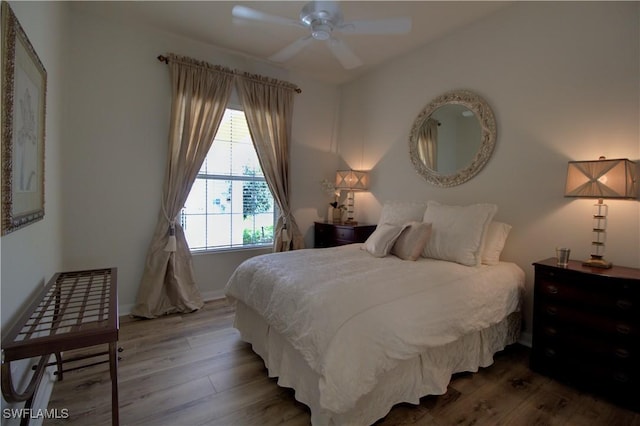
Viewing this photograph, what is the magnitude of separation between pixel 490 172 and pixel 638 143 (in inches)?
38.3

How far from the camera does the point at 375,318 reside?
1564 millimetres

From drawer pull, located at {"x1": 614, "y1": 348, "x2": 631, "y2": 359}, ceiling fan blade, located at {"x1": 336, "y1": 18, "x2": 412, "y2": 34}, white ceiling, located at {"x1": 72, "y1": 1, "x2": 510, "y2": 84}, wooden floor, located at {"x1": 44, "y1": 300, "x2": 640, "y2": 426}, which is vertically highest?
white ceiling, located at {"x1": 72, "y1": 1, "x2": 510, "y2": 84}

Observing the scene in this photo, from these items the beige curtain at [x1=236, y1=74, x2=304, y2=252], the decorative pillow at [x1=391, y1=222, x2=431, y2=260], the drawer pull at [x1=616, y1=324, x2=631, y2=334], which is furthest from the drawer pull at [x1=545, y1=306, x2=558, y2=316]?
the beige curtain at [x1=236, y1=74, x2=304, y2=252]

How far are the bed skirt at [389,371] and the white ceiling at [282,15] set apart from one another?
2376mm

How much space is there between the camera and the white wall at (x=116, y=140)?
281cm

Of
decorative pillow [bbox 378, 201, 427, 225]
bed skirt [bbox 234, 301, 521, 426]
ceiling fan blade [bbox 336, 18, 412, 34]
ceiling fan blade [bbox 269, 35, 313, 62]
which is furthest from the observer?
decorative pillow [bbox 378, 201, 427, 225]

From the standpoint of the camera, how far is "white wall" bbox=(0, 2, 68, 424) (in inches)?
50.2

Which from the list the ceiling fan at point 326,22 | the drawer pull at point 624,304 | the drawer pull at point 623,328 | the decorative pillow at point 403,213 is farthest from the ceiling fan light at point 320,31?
the drawer pull at point 623,328

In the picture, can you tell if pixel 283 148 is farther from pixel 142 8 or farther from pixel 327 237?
pixel 142 8

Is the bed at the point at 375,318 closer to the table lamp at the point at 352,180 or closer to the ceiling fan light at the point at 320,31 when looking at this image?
the table lamp at the point at 352,180

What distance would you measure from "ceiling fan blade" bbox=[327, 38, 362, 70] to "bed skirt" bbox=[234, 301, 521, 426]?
2.18 meters

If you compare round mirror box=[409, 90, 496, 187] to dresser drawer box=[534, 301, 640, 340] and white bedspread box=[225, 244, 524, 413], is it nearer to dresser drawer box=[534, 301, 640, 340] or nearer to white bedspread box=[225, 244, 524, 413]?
white bedspread box=[225, 244, 524, 413]

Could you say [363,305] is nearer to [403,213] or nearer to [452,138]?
[403,213]

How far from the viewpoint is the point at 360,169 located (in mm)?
4270
